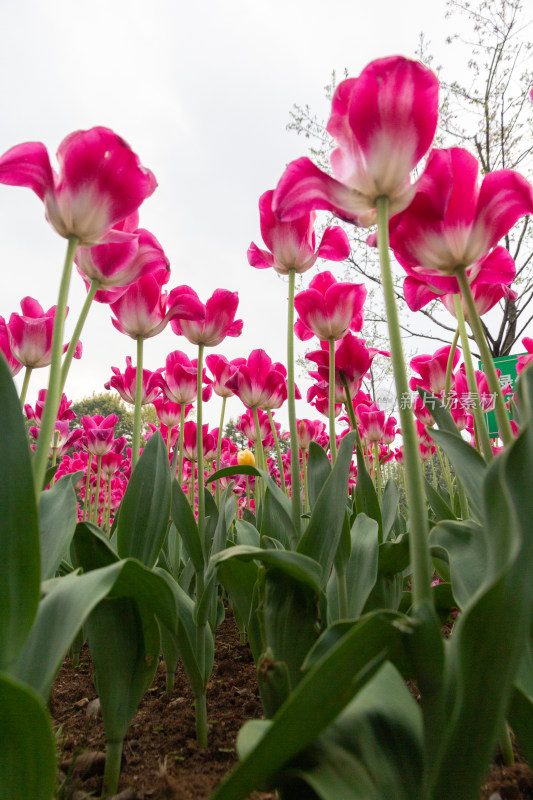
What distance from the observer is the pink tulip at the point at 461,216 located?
2.05 feet

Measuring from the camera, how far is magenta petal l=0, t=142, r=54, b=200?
0.57 meters

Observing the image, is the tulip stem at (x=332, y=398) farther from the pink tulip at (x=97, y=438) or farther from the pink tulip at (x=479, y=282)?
the pink tulip at (x=97, y=438)

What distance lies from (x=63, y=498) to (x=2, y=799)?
393 millimetres


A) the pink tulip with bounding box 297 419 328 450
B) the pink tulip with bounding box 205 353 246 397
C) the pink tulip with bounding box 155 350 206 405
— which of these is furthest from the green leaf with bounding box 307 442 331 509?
the pink tulip with bounding box 297 419 328 450

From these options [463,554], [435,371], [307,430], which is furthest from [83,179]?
[307,430]

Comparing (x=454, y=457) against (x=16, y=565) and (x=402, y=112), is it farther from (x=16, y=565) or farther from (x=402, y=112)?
(x=16, y=565)

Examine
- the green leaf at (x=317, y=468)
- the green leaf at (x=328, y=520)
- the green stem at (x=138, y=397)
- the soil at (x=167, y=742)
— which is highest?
the green stem at (x=138, y=397)

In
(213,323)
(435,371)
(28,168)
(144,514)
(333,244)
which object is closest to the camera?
(28,168)

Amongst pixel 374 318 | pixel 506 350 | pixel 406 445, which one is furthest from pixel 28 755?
pixel 374 318

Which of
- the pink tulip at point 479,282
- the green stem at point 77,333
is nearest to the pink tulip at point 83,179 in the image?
the green stem at point 77,333

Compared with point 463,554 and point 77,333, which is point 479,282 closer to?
point 463,554

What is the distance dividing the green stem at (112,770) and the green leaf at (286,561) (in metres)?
0.34

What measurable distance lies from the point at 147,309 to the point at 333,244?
1.25 ft

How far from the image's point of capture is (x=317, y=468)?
39.3 inches
